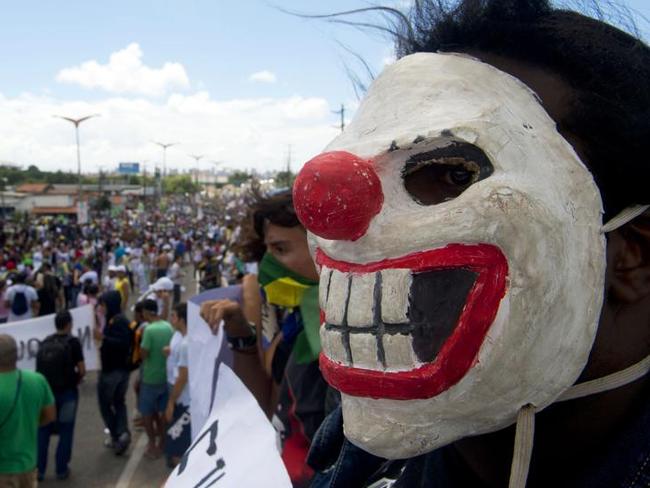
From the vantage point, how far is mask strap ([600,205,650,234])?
897mm

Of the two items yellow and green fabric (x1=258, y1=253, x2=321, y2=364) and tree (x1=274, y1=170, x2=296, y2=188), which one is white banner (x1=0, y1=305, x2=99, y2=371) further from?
yellow and green fabric (x1=258, y1=253, x2=321, y2=364)

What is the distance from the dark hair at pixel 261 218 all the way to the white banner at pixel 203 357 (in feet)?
0.99

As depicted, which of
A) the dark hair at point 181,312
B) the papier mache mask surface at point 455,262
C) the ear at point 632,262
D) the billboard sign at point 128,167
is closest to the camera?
the papier mache mask surface at point 455,262

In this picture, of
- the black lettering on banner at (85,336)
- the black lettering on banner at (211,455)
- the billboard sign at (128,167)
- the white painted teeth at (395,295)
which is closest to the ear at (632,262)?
the white painted teeth at (395,295)

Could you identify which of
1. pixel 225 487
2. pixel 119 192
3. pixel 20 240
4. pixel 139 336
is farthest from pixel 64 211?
pixel 225 487

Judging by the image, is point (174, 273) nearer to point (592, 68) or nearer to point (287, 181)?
point (592, 68)

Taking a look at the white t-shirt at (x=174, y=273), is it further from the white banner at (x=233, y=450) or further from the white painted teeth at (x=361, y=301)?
the white painted teeth at (x=361, y=301)

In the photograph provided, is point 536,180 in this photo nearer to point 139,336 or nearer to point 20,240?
point 139,336

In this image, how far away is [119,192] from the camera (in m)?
72.0

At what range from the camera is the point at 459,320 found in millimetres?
832

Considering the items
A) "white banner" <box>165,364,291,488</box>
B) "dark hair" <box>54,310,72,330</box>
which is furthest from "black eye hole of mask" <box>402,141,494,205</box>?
"dark hair" <box>54,310,72,330</box>

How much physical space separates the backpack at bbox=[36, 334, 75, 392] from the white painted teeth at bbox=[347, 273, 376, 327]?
4.94 m

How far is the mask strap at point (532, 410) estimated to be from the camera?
89 centimetres

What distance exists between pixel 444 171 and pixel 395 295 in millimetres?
193
